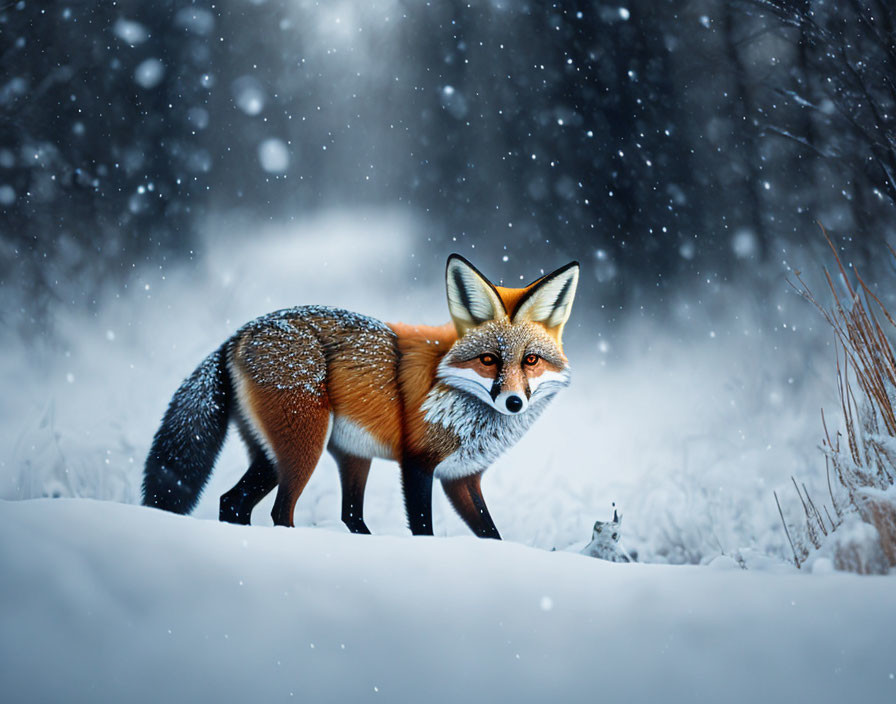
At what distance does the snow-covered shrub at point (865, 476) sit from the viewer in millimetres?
1255

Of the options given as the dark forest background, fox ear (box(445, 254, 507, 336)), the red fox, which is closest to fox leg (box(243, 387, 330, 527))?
the red fox

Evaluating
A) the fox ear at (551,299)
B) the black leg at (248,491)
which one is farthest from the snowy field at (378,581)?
the fox ear at (551,299)

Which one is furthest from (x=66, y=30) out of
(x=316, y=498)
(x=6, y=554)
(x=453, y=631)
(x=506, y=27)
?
(x=453, y=631)

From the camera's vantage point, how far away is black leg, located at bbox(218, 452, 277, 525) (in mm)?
1507

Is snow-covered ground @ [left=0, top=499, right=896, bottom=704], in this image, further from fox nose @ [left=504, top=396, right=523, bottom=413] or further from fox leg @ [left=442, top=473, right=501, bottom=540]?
fox leg @ [left=442, top=473, right=501, bottom=540]

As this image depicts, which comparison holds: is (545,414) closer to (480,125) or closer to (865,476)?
(865,476)

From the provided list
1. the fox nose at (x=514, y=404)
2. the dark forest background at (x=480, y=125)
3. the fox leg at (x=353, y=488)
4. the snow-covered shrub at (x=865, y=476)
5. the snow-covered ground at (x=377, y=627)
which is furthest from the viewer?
the dark forest background at (x=480, y=125)

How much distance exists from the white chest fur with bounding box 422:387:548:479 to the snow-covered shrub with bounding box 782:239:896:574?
2.07 ft

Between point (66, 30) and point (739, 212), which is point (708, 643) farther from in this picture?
point (66, 30)

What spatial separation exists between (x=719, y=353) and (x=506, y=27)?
118 cm

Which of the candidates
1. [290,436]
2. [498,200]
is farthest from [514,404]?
[498,200]

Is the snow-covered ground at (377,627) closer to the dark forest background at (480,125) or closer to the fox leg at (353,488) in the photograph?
the fox leg at (353,488)

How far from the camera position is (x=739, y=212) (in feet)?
7.09

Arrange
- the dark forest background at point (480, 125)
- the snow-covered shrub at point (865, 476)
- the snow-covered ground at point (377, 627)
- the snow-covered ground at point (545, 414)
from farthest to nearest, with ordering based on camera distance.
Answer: the dark forest background at point (480, 125), the snow-covered ground at point (545, 414), the snow-covered shrub at point (865, 476), the snow-covered ground at point (377, 627)
